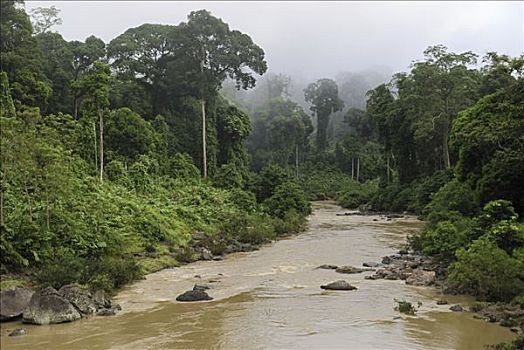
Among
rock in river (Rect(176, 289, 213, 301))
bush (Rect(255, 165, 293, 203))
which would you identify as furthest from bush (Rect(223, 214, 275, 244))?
rock in river (Rect(176, 289, 213, 301))

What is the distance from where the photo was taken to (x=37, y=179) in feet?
57.7

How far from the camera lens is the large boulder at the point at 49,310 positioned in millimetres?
12891

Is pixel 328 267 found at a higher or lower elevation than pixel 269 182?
lower

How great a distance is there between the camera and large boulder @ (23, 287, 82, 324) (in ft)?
42.3

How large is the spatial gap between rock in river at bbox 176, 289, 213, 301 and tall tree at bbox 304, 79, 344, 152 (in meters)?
57.8

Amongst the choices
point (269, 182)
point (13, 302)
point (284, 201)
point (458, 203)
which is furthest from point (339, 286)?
point (269, 182)

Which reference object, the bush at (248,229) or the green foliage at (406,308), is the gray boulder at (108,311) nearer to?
the green foliage at (406,308)

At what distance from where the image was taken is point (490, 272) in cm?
1436

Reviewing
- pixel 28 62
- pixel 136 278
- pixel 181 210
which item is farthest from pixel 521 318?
pixel 28 62

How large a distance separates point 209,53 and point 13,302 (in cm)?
2778

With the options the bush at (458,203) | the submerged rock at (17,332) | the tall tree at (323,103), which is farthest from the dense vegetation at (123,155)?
the tall tree at (323,103)

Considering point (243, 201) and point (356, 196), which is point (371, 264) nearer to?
point (243, 201)

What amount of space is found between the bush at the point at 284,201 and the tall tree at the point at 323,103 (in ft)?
122

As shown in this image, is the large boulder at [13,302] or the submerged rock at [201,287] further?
the submerged rock at [201,287]
